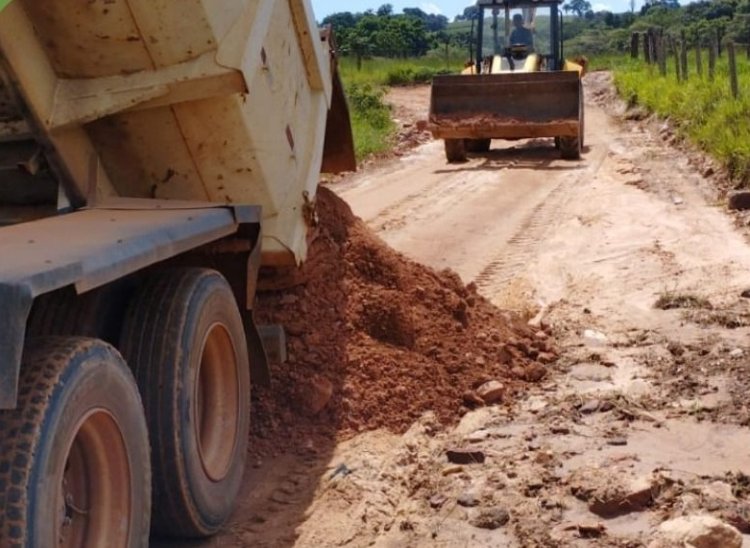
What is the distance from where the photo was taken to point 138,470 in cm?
342

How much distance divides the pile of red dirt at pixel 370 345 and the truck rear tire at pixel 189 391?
719mm

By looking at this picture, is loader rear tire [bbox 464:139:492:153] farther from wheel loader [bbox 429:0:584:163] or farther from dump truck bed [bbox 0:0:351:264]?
dump truck bed [bbox 0:0:351:264]

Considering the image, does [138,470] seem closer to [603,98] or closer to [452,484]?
[452,484]

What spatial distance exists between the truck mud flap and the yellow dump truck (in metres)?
1.51

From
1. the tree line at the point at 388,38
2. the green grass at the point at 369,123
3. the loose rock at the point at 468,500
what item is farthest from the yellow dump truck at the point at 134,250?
the tree line at the point at 388,38

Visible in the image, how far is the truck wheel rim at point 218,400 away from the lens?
14.5 ft

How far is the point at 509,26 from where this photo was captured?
18.8 m

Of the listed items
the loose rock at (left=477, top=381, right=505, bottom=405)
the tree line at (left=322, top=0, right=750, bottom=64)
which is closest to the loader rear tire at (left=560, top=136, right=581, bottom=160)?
the loose rock at (left=477, top=381, right=505, bottom=405)

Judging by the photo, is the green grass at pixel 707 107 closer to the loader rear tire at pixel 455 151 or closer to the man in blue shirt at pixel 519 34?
the man in blue shirt at pixel 519 34

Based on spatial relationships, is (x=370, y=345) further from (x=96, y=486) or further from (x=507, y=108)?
(x=507, y=108)

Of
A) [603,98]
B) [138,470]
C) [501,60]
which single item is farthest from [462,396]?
[603,98]

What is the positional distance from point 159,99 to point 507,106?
41.7 feet

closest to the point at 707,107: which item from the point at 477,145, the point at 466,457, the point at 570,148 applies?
the point at 570,148

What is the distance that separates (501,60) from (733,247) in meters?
10.3
